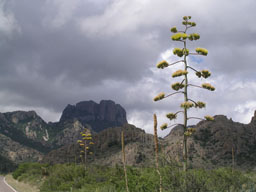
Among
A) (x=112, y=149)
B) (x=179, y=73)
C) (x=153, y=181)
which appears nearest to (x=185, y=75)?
(x=179, y=73)

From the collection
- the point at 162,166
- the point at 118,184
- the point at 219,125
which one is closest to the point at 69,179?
the point at 118,184

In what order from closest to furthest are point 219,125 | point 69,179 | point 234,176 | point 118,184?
point 118,184
point 234,176
point 69,179
point 219,125

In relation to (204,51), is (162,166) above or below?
below

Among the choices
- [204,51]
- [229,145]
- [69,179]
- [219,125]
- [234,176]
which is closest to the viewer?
[204,51]

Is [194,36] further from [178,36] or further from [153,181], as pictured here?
[153,181]

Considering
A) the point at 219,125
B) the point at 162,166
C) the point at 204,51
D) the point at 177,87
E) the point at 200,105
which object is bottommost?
the point at 162,166

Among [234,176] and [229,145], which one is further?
[229,145]

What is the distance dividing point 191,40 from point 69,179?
2115 cm

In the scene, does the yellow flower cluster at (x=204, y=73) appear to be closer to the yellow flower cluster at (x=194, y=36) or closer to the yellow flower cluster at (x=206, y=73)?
the yellow flower cluster at (x=206, y=73)

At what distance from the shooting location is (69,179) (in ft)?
86.6

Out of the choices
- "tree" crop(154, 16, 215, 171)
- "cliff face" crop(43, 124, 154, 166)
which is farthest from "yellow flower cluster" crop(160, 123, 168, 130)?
"cliff face" crop(43, 124, 154, 166)

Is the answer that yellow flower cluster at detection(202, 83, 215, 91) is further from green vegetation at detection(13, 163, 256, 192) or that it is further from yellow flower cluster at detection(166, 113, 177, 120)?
green vegetation at detection(13, 163, 256, 192)

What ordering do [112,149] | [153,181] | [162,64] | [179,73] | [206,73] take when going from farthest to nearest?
[112,149], [153,181], [162,64], [179,73], [206,73]

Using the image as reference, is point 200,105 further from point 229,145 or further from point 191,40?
point 229,145
